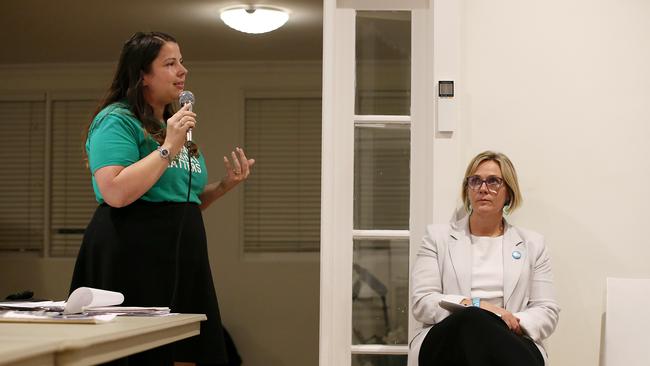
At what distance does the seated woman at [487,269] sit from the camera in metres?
2.71

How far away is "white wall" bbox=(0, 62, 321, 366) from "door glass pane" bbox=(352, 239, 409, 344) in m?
3.58

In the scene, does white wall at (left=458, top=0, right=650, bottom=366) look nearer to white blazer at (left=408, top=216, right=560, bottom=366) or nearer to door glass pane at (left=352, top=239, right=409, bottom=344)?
white blazer at (left=408, top=216, right=560, bottom=366)

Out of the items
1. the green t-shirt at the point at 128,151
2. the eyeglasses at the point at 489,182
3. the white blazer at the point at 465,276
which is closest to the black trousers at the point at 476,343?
the white blazer at the point at 465,276

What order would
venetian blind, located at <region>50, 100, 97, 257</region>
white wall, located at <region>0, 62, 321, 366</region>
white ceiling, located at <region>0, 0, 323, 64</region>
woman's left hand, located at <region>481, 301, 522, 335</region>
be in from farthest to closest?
venetian blind, located at <region>50, 100, 97, 257</region>, white wall, located at <region>0, 62, 321, 366</region>, white ceiling, located at <region>0, 0, 323, 64</region>, woman's left hand, located at <region>481, 301, 522, 335</region>

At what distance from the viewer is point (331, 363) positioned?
3.30 metres

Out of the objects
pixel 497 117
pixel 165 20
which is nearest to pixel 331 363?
pixel 497 117

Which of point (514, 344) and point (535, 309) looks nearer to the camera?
point (514, 344)

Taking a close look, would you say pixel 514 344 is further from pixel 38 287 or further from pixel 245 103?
pixel 38 287

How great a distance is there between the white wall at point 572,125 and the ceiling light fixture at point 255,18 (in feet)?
7.15

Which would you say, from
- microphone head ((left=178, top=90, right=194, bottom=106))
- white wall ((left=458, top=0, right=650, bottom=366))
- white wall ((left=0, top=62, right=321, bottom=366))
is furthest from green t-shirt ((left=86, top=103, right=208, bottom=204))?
white wall ((left=0, top=62, right=321, bottom=366))

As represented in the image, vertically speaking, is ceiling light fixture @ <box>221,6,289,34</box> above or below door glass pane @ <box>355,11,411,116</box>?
above

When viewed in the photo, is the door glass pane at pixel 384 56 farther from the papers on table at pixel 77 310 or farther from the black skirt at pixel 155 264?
the papers on table at pixel 77 310

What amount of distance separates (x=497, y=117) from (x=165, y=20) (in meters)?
3.20

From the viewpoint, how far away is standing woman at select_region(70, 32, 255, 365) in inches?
90.0
